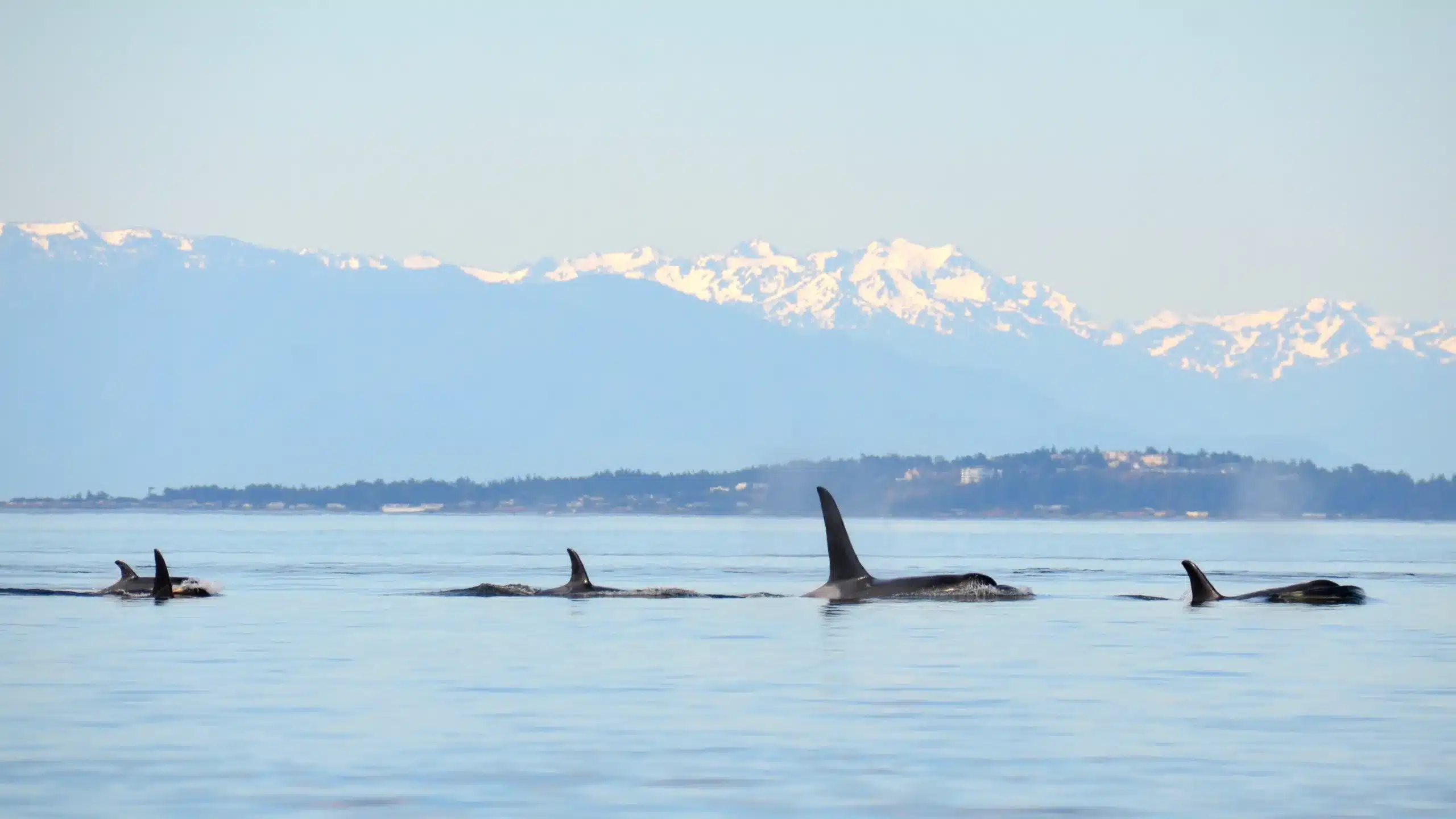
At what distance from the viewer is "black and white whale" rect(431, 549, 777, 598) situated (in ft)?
197

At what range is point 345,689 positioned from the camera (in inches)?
1247

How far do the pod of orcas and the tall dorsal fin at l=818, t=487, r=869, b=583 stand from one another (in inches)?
0.9

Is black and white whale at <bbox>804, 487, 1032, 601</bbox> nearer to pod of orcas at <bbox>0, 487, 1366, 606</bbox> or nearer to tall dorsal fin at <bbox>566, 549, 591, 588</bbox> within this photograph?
pod of orcas at <bbox>0, 487, 1366, 606</bbox>

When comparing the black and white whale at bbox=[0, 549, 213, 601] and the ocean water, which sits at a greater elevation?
the black and white whale at bbox=[0, 549, 213, 601]

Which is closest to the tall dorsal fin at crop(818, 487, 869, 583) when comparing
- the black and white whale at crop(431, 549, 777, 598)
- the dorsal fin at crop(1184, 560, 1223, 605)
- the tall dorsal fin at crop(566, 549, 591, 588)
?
the black and white whale at crop(431, 549, 777, 598)

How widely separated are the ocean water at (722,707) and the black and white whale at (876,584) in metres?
1.92

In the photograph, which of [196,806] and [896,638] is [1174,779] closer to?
[196,806]

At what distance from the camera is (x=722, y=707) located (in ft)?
96.8

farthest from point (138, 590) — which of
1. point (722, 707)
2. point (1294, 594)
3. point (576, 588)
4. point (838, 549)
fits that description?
point (722, 707)

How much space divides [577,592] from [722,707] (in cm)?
3060

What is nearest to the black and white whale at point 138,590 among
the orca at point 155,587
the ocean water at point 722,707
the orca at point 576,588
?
the orca at point 155,587

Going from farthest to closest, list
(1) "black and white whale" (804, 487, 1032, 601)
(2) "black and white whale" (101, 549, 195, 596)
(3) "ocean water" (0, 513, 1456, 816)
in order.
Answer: (2) "black and white whale" (101, 549, 195, 596) → (1) "black and white whale" (804, 487, 1032, 601) → (3) "ocean water" (0, 513, 1456, 816)

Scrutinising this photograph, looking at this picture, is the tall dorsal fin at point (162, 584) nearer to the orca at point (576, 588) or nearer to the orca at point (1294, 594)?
the orca at point (576, 588)

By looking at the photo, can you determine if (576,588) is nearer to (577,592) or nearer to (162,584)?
(577,592)
